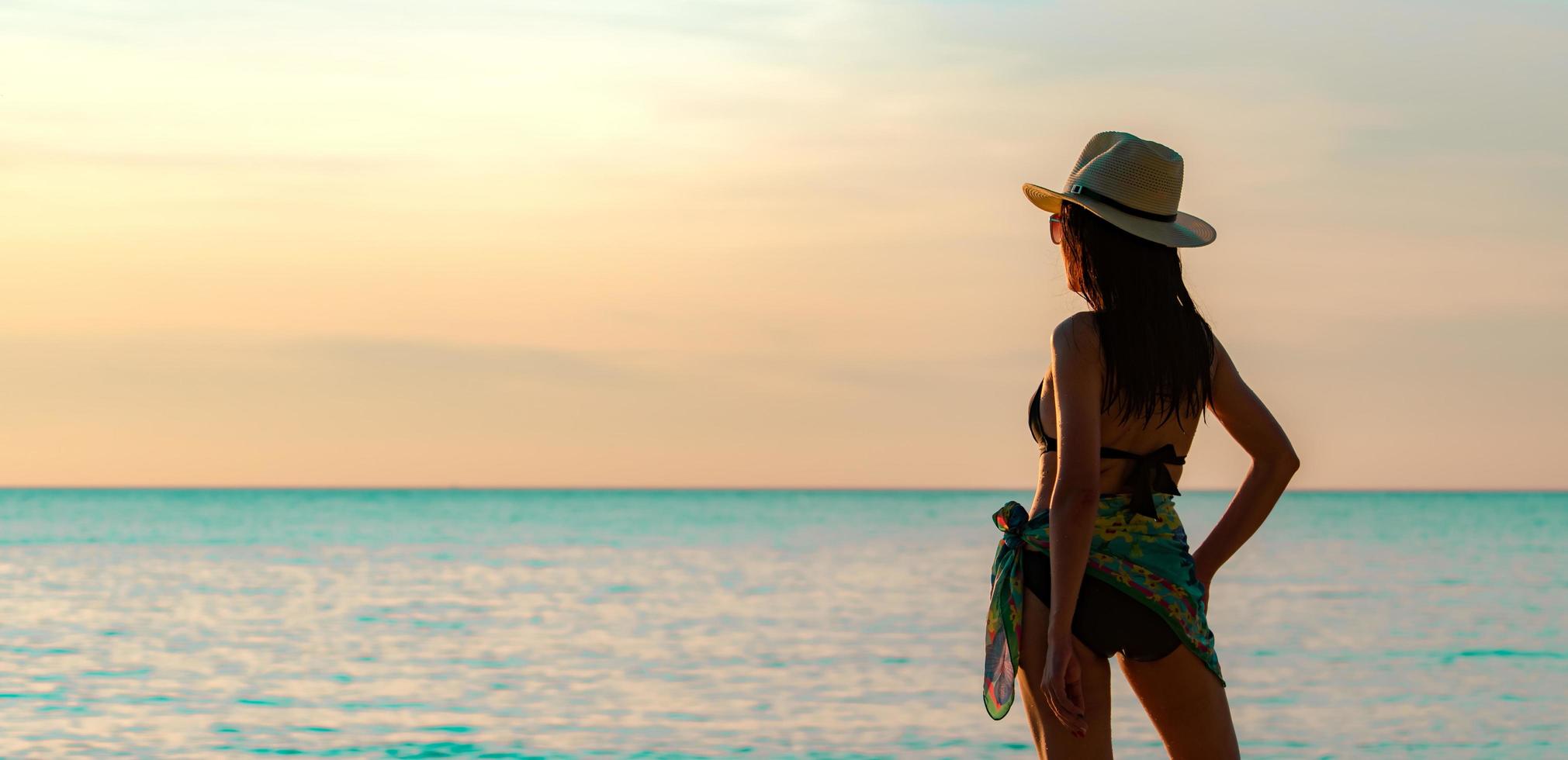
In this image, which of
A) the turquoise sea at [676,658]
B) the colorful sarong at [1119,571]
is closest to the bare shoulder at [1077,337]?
the colorful sarong at [1119,571]

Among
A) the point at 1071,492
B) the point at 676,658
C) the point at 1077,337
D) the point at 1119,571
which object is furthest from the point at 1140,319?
the point at 676,658

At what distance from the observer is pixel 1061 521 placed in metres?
2.88

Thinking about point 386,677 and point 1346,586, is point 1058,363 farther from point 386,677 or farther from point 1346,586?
point 1346,586

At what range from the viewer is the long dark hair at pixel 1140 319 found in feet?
9.59

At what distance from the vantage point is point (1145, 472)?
301 centimetres

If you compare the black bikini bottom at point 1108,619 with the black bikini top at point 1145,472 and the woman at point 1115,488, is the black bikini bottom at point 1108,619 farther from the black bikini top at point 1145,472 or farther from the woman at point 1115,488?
the black bikini top at point 1145,472

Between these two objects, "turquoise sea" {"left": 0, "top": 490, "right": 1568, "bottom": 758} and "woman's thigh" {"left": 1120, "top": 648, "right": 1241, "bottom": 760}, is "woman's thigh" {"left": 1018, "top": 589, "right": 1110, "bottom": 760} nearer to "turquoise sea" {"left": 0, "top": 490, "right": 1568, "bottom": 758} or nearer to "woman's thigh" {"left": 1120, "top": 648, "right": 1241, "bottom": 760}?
"woman's thigh" {"left": 1120, "top": 648, "right": 1241, "bottom": 760}

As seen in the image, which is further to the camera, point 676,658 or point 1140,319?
point 676,658

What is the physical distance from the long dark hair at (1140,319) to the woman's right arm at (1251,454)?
6 centimetres

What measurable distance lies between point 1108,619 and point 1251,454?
0.54 m

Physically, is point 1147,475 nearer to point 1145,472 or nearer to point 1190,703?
point 1145,472

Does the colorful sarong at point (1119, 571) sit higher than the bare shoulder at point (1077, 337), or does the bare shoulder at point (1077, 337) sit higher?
the bare shoulder at point (1077, 337)

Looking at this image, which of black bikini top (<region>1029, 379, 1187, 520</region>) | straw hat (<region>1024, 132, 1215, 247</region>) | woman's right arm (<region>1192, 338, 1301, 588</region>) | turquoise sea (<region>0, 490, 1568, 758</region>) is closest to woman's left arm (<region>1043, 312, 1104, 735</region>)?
black bikini top (<region>1029, 379, 1187, 520</region>)

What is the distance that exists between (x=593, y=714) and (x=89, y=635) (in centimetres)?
776
